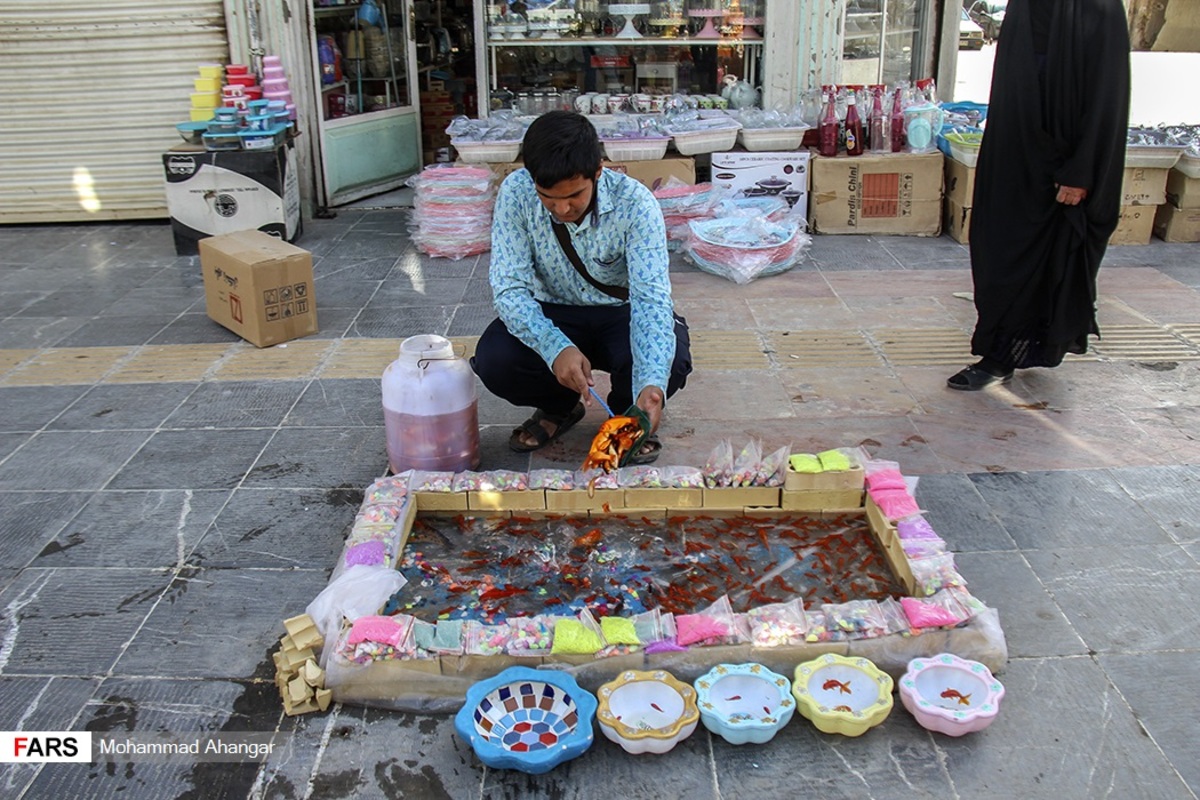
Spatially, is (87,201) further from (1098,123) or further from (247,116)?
(1098,123)

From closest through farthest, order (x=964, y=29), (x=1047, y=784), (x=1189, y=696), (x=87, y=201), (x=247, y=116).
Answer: (x=1047, y=784), (x=1189, y=696), (x=247, y=116), (x=87, y=201), (x=964, y=29)

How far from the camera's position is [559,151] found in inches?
115

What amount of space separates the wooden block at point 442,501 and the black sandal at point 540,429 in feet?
1.98

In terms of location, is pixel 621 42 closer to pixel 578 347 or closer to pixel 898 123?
pixel 898 123

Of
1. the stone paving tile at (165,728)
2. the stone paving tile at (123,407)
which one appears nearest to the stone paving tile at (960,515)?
the stone paving tile at (165,728)

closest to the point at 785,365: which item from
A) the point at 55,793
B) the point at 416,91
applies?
the point at 55,793

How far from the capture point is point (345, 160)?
7270mm

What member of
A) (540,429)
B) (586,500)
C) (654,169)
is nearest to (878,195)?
(654,169)

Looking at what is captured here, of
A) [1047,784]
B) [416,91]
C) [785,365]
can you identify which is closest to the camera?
[1047,784]

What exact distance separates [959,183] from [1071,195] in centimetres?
249

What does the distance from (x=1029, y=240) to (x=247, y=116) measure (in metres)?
4.50

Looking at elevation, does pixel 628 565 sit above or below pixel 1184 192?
below

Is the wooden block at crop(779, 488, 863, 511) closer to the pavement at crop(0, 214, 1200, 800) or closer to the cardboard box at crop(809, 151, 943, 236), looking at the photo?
the pavement at crop(0, 214, 1200, 800)

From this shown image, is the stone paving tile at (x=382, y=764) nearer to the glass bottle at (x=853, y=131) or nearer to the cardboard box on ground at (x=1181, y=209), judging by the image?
the glass bottle at (x=853, y=131)
